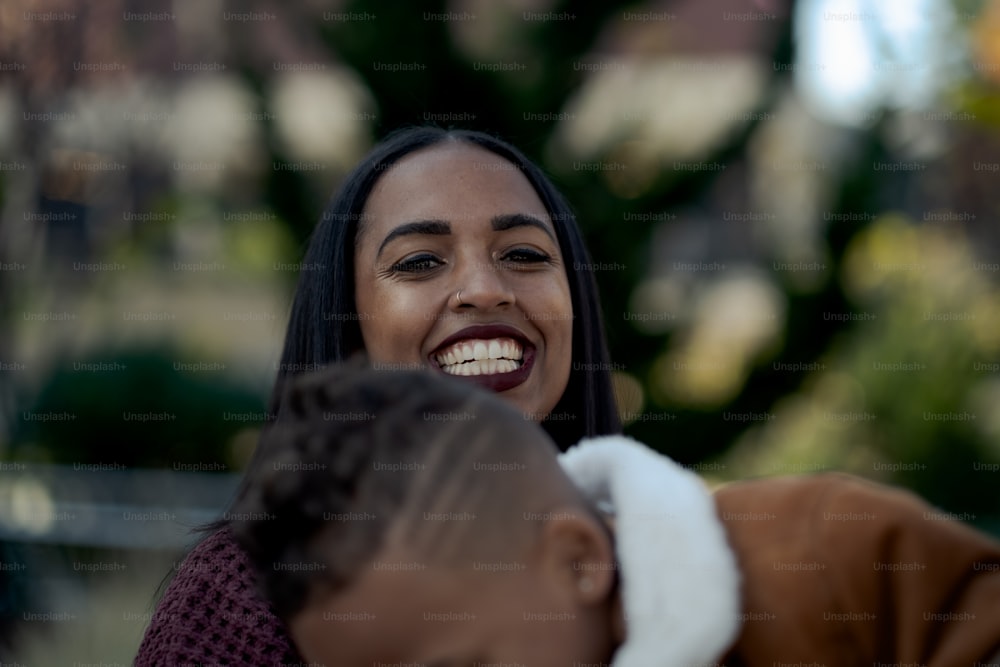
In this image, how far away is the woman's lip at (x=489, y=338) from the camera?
201 cm

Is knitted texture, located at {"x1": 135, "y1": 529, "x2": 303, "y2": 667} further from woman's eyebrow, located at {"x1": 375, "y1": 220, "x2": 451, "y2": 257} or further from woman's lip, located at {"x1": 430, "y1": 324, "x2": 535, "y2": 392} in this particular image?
woman's eyebrow, located at {"x1": 375, "y1": 220, "x2": 451, "y2": 257}

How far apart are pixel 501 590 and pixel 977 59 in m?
8.48

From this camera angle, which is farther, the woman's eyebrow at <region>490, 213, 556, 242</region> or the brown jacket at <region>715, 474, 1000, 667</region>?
the woman's eyebrow at <region>490, 213, 556, 242</region>

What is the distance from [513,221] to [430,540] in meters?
1.01

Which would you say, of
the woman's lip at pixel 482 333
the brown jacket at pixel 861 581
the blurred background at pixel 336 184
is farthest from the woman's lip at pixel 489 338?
the blurred background at pixel 336 184

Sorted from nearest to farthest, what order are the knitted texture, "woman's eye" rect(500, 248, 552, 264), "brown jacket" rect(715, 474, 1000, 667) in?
"brown jacket" rect(715, 474, 1000, 667), the knitted texture, "woman's eye" rect(500, 248, 552, 264)

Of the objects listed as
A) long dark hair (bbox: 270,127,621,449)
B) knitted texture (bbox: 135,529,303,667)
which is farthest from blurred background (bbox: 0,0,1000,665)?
knitted texture (bbox: 135,529,303,667)

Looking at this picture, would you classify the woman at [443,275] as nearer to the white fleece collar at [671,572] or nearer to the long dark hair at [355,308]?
the long dark hair at [355,308]

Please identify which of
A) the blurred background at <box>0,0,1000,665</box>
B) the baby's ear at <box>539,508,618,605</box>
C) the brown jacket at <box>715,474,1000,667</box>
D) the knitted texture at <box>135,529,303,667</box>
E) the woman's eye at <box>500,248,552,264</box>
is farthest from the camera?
the blurred background at <box>0,0,1000,665</box>

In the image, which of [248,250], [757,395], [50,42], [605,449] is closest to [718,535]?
[605,449]

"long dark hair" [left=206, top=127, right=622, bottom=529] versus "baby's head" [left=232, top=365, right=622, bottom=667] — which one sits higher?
"long dark hair" [left=206, top=127, right=622, bottom=529]

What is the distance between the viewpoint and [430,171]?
213 centimetres

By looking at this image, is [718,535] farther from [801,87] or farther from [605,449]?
[801,87]

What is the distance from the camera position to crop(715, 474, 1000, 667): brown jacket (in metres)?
1.02
